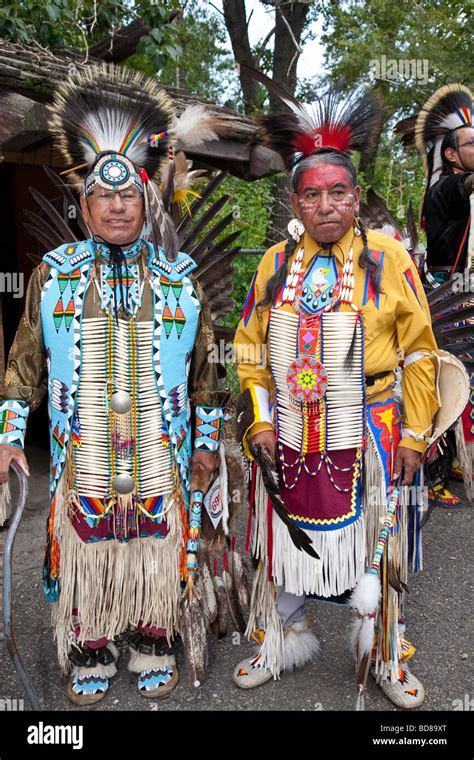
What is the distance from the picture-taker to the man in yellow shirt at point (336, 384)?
237cm

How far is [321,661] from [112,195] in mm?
2095

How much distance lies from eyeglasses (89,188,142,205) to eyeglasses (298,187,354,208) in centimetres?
60

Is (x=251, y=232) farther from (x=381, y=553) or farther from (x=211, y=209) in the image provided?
(x=381, y=553)

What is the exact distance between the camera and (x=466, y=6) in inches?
545

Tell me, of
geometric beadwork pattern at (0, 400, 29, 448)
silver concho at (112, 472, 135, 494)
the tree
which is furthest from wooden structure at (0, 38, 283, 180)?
the tree

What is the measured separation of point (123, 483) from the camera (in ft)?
8.03

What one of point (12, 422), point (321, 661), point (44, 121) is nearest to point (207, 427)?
point (12, 422)

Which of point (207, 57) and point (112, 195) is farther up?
point (207, 57)

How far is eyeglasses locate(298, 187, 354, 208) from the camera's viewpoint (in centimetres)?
232

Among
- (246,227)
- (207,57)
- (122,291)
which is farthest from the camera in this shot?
(207,57)

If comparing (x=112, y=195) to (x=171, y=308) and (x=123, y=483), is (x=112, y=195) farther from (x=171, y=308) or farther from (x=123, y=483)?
(x=123, y=483)

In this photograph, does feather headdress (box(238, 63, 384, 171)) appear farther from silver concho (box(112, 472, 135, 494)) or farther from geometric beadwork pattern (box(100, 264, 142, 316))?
silver concho (box(112, 472, 135, 494))

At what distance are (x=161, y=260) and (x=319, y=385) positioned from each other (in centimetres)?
75

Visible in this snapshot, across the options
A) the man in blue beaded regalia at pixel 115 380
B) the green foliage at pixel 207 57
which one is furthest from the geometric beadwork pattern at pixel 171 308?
the green foliage at pixel 207 57
